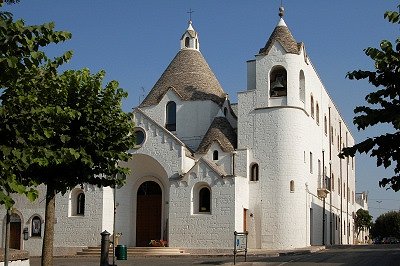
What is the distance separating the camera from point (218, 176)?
37312mm

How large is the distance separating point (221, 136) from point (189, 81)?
647 cm

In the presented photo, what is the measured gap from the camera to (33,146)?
1031cm

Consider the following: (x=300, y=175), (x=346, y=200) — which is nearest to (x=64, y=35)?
(x=300, y=175)

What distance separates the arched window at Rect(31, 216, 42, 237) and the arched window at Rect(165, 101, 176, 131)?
10.9 meters

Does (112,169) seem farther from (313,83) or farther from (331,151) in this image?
(331,151)

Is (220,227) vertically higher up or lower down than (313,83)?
lower down

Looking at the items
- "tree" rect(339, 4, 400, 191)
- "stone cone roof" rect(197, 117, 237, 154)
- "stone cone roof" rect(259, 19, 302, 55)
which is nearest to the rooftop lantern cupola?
"stone cone roof" rect(259, 19, 302, 55)

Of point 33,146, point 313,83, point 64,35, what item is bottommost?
point 33,146

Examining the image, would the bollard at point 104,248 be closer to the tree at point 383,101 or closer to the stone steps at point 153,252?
the tree at point 383,101

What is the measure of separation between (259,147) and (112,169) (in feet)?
65.8

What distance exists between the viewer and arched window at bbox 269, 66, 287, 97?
3988cm

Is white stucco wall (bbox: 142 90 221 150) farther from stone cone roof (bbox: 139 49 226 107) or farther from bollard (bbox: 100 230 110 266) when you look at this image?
bollard (bbox: 100 230 110 266)

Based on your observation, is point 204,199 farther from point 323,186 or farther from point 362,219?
point 362,219

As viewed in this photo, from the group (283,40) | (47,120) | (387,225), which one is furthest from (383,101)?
(387,225)
